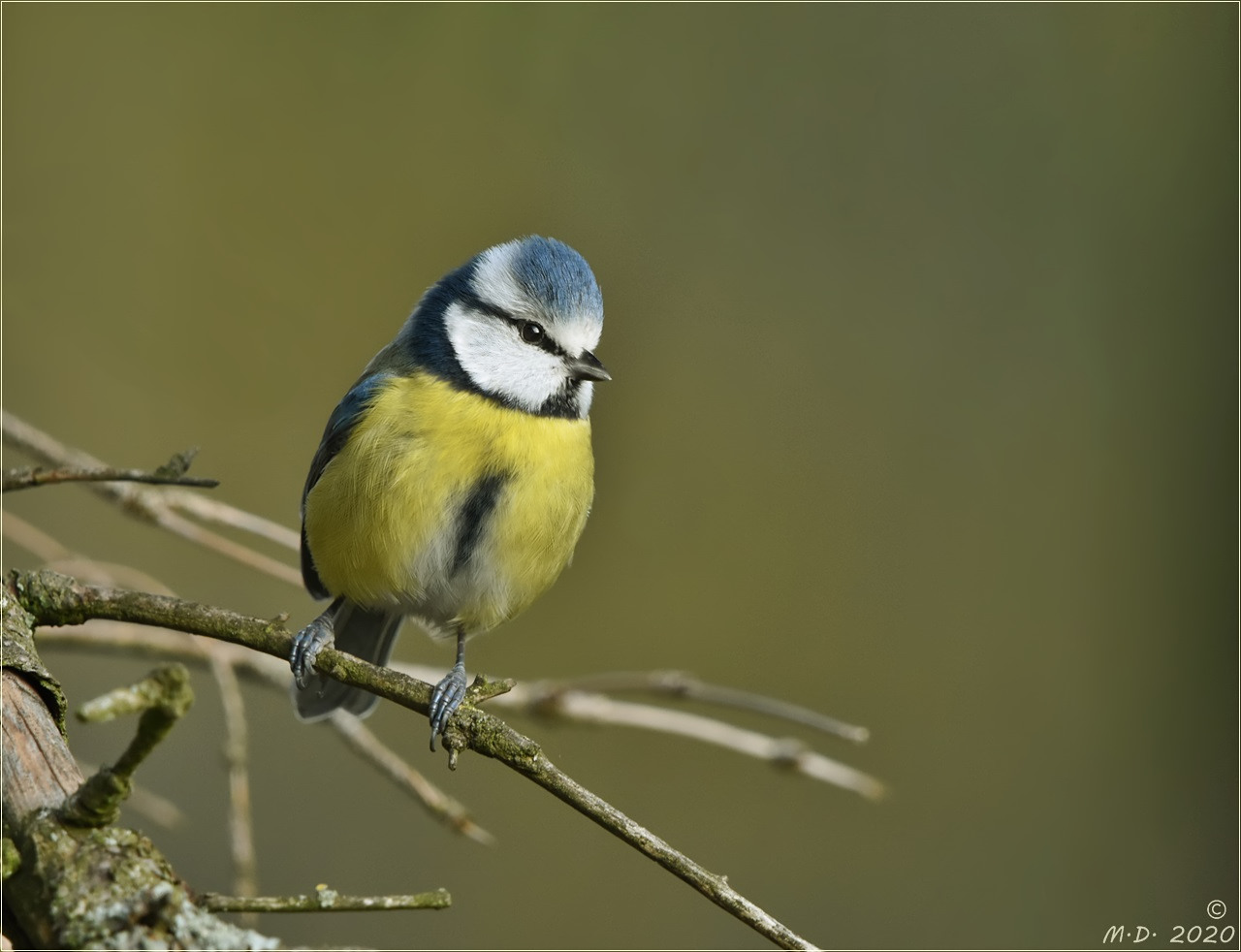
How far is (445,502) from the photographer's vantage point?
1901 mm

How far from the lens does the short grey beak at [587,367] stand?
6.67 ft

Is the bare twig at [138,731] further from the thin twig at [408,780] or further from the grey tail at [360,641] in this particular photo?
the grey tail at [360,641]

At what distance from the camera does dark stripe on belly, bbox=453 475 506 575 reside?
6.31 feet

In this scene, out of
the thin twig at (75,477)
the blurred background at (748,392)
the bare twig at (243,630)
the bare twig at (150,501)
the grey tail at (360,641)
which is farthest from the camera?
the blurred background at (748,392)

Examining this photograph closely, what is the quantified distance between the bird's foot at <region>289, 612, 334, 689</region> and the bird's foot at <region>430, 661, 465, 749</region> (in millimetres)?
178

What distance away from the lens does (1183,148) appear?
178 inches

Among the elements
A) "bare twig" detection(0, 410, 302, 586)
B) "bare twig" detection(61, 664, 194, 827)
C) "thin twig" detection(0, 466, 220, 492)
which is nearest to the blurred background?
"bare twig" detection(0, 410, 302, 586)

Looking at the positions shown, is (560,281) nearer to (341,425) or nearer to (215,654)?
(341,425)

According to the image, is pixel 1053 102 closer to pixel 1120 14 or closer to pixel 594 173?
pixel 1120 14

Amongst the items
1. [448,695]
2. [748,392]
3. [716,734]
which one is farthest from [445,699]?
[748,392]

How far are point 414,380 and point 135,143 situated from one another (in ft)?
7.58

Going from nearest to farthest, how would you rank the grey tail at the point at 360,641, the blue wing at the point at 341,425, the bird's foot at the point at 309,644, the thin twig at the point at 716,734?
the bird's foot at the point at 309,644 < the thin twig at the point at 716,734 < the blue wing at the point at 341,425 < the grey tail at the point at 360,641

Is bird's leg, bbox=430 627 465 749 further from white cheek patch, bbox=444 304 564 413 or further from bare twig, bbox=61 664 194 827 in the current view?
white cheek patch, bbox=444 304 564 413

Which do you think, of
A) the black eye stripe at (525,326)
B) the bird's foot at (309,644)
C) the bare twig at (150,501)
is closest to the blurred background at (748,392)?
the black eye stripe at (525,326)
